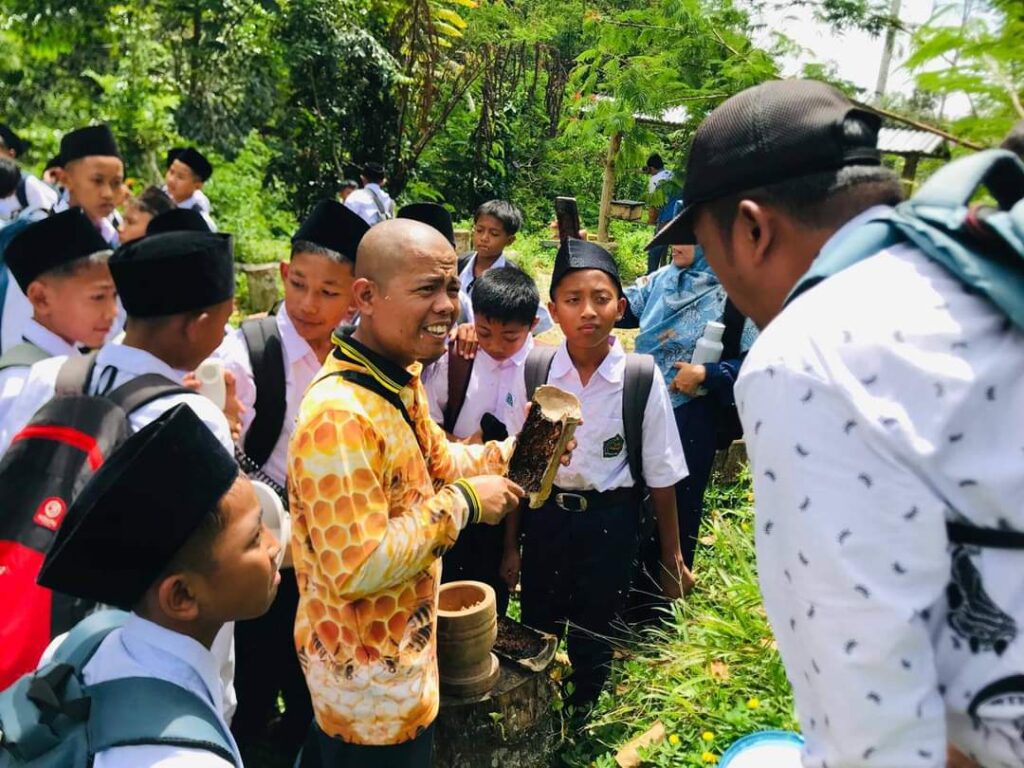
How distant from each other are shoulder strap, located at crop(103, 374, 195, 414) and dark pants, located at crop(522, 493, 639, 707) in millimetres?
1767

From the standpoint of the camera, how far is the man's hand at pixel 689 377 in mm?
3918

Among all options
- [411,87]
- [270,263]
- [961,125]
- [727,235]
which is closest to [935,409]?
[727,235]

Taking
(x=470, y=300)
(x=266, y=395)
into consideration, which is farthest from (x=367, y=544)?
(x=470, y=300)

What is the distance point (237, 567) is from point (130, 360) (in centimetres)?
107

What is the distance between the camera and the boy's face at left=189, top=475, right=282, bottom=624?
5.30 ft

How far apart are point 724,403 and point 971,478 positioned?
3014 millimetres

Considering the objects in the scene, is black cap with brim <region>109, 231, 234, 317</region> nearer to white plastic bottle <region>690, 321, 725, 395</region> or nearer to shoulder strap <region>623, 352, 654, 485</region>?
shoulder strap <region>623, 352, 654, 485</region>

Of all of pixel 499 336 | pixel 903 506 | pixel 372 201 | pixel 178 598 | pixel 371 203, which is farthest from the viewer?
pixel 372 201

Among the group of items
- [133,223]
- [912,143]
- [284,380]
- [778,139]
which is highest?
[778,139]

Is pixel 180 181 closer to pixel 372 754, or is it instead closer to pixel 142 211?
pixel 142 211

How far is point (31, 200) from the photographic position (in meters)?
5.61

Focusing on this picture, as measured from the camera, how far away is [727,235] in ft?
5.05

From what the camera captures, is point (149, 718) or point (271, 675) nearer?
point (149, 718)

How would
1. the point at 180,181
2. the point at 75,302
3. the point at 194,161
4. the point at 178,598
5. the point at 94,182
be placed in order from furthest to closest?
the point at 194,161, the point at 180,181, the point at 94,182, the point at 75,302, the point at 178,598
